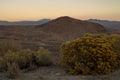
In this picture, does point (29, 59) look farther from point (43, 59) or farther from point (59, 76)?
point (59, 76)

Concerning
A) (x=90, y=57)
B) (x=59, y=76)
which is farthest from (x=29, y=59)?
(x=90, y=57)

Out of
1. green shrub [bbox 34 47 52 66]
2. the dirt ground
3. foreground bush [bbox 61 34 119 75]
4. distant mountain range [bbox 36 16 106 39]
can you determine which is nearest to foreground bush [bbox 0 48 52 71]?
green shrub [bbox 34 47 52 66]

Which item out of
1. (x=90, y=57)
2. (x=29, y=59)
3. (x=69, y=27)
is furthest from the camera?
(x=69, y=27)

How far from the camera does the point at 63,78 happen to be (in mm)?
11438

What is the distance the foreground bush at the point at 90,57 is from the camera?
40.2 feet

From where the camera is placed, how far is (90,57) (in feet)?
40.5

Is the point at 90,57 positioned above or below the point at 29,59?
above

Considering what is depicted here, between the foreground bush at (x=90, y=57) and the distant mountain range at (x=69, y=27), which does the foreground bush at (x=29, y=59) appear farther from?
the distant mountain range at (x=69, y=27)

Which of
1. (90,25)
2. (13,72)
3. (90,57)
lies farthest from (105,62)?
(90,25)

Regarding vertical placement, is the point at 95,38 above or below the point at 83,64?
above

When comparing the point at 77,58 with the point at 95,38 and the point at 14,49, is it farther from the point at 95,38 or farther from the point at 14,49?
the point at 14,49

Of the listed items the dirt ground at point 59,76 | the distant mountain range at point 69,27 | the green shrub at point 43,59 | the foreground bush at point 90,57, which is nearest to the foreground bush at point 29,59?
the green shrub at point 43,59

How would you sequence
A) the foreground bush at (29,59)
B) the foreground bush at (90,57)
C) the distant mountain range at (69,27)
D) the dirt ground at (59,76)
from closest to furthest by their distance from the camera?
1. the dirt ground at (59,76)
2. the foreground bush at (90,57)
3. the foreground bush at (29,59)
4. the distant mountain range at (69,27)

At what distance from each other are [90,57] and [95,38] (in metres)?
1.24
